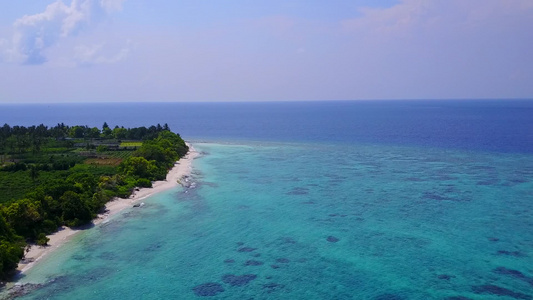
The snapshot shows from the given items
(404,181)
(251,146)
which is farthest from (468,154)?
(251,146)

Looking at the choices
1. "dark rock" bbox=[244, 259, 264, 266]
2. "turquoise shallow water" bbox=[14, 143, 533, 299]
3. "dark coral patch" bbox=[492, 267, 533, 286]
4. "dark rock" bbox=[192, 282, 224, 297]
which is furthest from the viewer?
"dark rock" bbox=[244, 259, 264, 266]

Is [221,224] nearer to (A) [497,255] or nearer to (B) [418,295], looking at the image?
(B) [418,295]

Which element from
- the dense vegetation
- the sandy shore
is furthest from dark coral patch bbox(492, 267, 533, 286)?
the dense vegetation

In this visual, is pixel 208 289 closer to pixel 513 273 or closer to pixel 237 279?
pixel 237 279

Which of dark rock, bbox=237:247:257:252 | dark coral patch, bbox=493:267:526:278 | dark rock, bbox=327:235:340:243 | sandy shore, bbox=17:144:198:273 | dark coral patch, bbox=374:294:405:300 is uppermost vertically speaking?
sandy shore, bbox=17:144:198:273

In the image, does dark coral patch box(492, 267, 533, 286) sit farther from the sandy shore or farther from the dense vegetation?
the dense vegetation

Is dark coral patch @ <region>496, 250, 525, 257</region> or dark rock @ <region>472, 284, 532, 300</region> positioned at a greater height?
dark coral patch @ <region>496, 250, 525, 257</region>

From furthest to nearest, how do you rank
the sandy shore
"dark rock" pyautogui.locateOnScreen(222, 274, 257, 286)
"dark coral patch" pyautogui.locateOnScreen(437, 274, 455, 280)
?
the sandy shore
"dark coral patch" pyautogui.locateOnScreen(437, 274, 455, 280)
"dark rock" pyautogui.locateOnScreen(222, 274, 257, 286)
